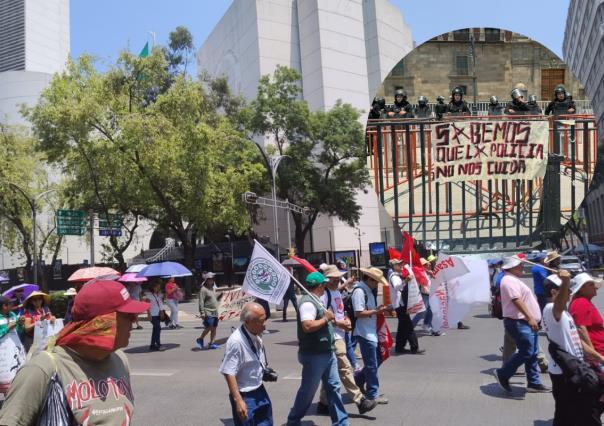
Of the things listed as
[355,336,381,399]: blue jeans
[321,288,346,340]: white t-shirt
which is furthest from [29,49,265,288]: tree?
[355,336,381,399]: blue jeans

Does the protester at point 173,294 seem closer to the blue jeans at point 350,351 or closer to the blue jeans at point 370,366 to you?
the blue jeans at point 350,351

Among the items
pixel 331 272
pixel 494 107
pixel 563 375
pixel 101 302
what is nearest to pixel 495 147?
pixel 494 107

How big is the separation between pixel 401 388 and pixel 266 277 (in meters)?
2.56

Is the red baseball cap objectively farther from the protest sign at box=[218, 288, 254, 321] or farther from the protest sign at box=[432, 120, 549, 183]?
the protest sign at box=[432, 120, 549, 183]

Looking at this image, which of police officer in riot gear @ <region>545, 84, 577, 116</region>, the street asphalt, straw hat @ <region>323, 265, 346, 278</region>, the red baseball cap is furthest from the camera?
police officer in riot gear @ <region>545, 84, 577, 116</region>

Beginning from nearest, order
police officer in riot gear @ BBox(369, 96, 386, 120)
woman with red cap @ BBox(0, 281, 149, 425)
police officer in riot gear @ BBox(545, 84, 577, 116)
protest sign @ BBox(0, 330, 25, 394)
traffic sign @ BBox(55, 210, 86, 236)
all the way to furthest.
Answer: woman with red cap @ BBox(0, 281, 149, 425), protest sign @ BBox(0, 330, 25, 394), police officer in riot gear @ BBox(545, 84, 577, 116), police officer in riot gear @ BBox(369, 96, 386, 120), traffic sign @ BBox(55, 210, 86, 236)

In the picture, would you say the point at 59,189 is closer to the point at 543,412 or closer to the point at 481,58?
the point at 481,58

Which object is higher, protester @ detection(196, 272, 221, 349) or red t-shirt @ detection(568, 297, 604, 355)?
red t-shirt @ detection(568, 297, 604, 355)

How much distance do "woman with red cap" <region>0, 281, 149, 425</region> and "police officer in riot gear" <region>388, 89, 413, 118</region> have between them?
12076 mm

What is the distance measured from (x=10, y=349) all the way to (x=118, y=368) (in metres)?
4.31

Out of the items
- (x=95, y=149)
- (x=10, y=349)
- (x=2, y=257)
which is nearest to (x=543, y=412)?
(x=10, y=349)

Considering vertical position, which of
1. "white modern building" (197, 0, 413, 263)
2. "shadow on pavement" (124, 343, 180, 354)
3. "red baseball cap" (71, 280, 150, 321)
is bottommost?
"shadow on pavement" (124, 343, 180, 354)

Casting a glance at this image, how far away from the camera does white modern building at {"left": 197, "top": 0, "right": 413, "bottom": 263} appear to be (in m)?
47.8

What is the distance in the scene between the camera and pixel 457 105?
14.0 metres
